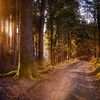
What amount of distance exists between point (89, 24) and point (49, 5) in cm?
1312

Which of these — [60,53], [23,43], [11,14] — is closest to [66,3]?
[11,14]

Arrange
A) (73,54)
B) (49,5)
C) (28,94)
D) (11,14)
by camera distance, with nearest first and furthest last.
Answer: (28,94)
(11,14)
(49,5)
(73,54)

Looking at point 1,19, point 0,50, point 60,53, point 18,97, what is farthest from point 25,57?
point 60,53

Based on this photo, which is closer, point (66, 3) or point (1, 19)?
point (1, 19)

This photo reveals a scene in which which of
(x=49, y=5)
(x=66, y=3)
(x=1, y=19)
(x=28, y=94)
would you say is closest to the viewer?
(x=28, y=94)

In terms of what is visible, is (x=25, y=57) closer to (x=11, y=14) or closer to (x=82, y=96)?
(x=82, y=96)

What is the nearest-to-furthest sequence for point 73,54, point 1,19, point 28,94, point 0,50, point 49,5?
point 28,94 < point 0,50 < point 1,19 < point 49,5 < point 73,54

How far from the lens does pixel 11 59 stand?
27.2 m

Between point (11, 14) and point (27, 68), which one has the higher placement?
point (11, 14)

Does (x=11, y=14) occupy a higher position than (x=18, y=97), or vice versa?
(x=11, y=14)

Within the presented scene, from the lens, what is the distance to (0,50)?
23.8 m

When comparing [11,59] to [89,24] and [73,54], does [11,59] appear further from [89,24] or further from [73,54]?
[73,54]

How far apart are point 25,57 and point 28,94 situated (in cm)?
518

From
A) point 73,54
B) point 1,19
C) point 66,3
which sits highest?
point 66,3
